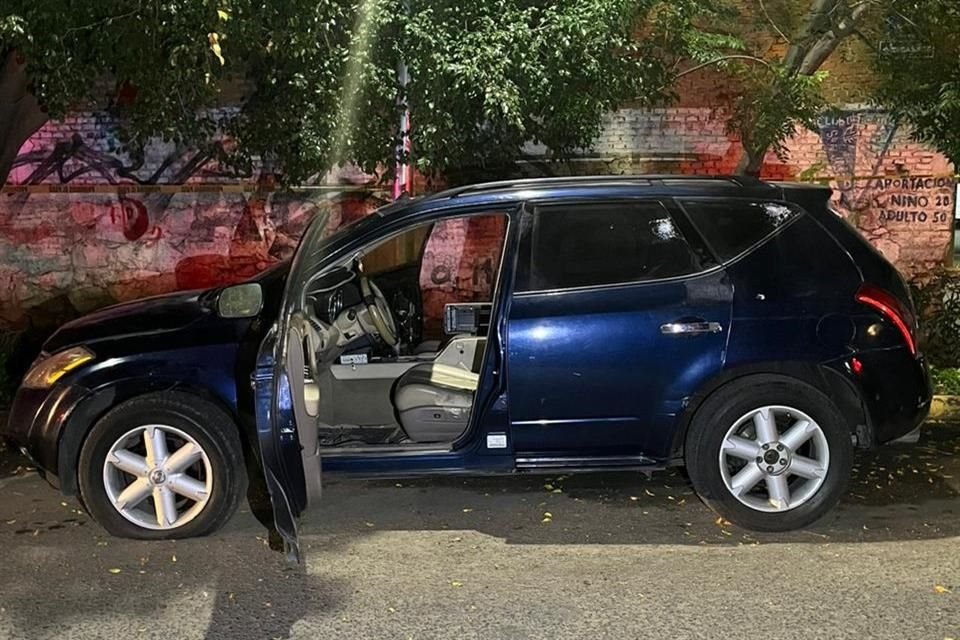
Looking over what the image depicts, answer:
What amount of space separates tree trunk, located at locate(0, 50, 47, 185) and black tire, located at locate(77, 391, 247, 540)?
404cm

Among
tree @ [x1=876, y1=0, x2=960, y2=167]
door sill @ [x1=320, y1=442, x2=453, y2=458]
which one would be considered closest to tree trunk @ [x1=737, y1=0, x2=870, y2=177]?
tree @ [x1=876, y1=0, x2=960, y2=167]

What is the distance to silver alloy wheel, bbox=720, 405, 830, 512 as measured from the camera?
176 inches

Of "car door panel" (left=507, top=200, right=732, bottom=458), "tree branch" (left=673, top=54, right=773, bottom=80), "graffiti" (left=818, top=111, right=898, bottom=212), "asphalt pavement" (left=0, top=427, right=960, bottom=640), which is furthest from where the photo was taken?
"graffiti" (left=818, top=111, right=898, bottom=212)

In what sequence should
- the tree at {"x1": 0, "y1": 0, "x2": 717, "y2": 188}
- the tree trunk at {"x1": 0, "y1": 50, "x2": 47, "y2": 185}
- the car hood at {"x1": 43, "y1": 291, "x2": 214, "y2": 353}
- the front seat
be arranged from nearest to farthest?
the car hood at {"x1": 43, "y1": 291, "x2": 214, "y2": 353}, the front seat, the tree at {"x1": 0, "y1": 0, "x2": 717, "y2": 188}, the tree trunk at {"x1": 0, "y1": 50, "x2": 47, "y2": 185}

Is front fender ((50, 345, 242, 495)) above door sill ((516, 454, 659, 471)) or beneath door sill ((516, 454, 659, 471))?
above

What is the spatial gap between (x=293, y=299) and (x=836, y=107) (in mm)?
6971

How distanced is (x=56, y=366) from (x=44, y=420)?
27cm

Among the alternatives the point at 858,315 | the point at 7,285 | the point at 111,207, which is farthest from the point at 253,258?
the point at 858,315

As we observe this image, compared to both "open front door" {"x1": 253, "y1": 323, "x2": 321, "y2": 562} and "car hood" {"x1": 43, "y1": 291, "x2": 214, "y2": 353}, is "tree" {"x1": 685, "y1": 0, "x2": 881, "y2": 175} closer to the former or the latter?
"car hood" {"x1": 43, "y1": 291, "x2": 214, "y2": 353}

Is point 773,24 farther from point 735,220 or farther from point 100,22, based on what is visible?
point 100,22

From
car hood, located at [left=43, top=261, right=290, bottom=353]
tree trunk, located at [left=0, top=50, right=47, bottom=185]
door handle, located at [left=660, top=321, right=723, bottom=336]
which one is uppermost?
tree trunk, located at [left=0, top=50, right=47, bottom=185]

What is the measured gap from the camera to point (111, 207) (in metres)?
9.99

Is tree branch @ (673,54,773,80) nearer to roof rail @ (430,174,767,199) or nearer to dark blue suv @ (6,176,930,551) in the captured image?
roof rail @ (430,174,767,199)

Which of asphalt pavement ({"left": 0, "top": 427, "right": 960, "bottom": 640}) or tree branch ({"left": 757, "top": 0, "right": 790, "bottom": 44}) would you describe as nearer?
asphalt pavement ({"left": 0, "top": 427, "right": 960, "bottom": 640})
